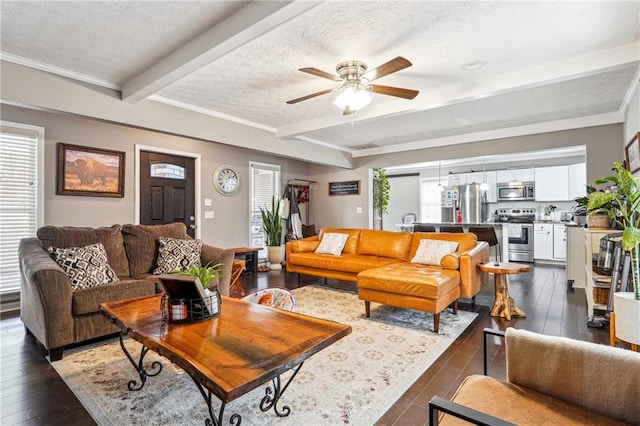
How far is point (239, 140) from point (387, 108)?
2132 mm

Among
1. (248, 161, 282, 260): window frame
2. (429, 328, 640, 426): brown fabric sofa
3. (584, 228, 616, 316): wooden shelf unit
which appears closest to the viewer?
(429, 328, 640, 426): brown fabric sofa

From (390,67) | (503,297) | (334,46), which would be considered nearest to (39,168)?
(334,46)

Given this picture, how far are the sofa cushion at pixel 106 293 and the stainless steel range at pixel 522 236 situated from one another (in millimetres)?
7296

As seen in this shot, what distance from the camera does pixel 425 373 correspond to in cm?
219

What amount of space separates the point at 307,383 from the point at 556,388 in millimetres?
1340

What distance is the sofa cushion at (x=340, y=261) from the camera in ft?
13.4

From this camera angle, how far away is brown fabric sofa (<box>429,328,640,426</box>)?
1.08 metres

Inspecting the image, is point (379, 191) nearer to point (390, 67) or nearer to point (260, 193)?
point (260, 193)

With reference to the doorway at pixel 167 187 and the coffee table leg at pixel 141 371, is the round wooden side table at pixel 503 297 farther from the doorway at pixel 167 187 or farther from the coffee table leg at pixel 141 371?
the doorway at pixel 167 187

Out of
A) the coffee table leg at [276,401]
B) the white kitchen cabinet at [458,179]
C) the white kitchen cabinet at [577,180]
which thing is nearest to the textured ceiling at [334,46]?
the coffee table leg at [276,401]

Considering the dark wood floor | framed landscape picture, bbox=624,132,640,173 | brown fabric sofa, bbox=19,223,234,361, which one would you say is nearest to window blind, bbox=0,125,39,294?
the dark wood floor


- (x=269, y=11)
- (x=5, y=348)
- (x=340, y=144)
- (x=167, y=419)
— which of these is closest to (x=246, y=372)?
(x=167, y=419)

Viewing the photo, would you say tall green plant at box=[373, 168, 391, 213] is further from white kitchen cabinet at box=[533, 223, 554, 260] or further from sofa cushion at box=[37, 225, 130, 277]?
sofa cushion at box=[37, 225, 130, 277]

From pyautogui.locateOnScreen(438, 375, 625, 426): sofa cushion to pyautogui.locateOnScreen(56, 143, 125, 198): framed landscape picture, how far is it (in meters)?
4.82
